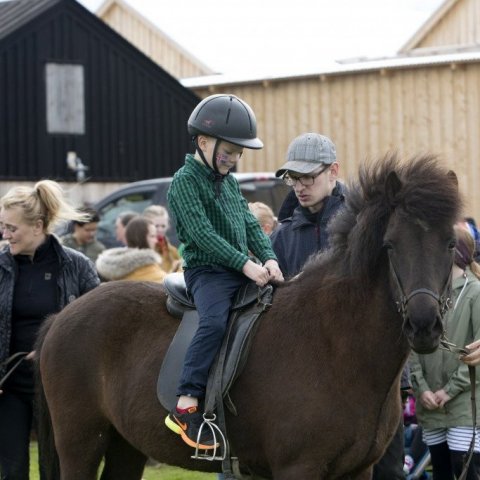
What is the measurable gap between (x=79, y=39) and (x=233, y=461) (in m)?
20.1

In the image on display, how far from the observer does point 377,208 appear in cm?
504

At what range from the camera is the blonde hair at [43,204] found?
673 centimetres

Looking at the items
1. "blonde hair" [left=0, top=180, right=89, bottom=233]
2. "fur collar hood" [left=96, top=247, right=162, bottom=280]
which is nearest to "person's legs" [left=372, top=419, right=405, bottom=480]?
"blonde hair" [left=0, top=180, right=89, bottom=233]

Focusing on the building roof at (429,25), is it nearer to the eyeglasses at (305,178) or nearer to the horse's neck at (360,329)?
the eyeglasses at (305,178)

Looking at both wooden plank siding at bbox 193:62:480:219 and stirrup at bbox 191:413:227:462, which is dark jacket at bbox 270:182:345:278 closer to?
stirrup at bbox 191:413:227:462

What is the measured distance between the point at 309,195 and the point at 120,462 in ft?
6.80

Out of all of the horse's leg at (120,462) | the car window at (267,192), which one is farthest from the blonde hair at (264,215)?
the car window at (267,192)

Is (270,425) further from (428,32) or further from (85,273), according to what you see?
(428,32)

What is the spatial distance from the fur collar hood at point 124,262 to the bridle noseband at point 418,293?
4647mm

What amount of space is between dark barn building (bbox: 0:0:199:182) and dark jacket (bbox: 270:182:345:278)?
55.7 ft

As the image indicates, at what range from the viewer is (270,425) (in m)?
5.26

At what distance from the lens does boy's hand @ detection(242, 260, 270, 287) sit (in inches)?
215

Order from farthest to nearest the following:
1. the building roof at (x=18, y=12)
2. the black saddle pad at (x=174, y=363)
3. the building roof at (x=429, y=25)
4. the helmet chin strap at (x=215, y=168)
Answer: the building roof at (x=429, y=25) → the building roof at (x=18, y=12) → the helmet chin strap at (x=215, y=168) → the black saddle pad at (x=174, y=363)

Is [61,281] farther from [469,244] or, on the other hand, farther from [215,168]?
[469,244]
